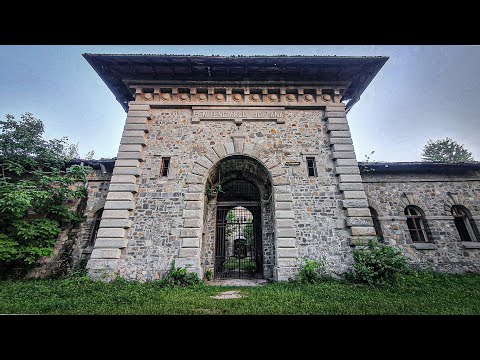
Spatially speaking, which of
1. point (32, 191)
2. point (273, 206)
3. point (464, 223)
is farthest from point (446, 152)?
point (32, 191)

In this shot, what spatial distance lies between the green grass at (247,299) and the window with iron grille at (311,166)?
3.72m

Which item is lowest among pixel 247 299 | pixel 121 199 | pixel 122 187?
pixel 247 299

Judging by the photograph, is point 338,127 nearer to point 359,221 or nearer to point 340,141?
point 340,141

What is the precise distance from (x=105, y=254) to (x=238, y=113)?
6.74 meters

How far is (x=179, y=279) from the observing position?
21.3 ft

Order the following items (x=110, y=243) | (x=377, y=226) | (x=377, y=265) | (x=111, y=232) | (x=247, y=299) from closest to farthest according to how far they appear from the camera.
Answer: (x=247, y=299), (x=377, y=265), (x=110, y=243), (x=111, y=232), (x=377, y=226)

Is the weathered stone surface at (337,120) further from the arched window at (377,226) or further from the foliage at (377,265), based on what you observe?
the foliage at (377,265)

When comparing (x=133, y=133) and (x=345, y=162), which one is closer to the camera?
(x=345, y=162)

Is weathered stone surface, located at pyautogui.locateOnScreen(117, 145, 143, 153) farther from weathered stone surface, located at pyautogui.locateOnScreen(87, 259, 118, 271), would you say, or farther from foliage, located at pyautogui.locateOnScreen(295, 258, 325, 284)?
foliage, located at pyautogui.locateOnScreen(295, 258, 325, 284)

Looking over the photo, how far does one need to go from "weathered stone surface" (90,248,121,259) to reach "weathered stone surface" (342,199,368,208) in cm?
761

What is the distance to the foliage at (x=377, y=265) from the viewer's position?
245 inches

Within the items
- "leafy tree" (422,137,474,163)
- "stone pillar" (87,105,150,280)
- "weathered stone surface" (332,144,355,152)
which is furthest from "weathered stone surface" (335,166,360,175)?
"leafy tree" (422,137,474,163)

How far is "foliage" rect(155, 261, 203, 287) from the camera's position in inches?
251

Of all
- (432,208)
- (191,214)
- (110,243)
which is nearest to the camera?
(110,243)
